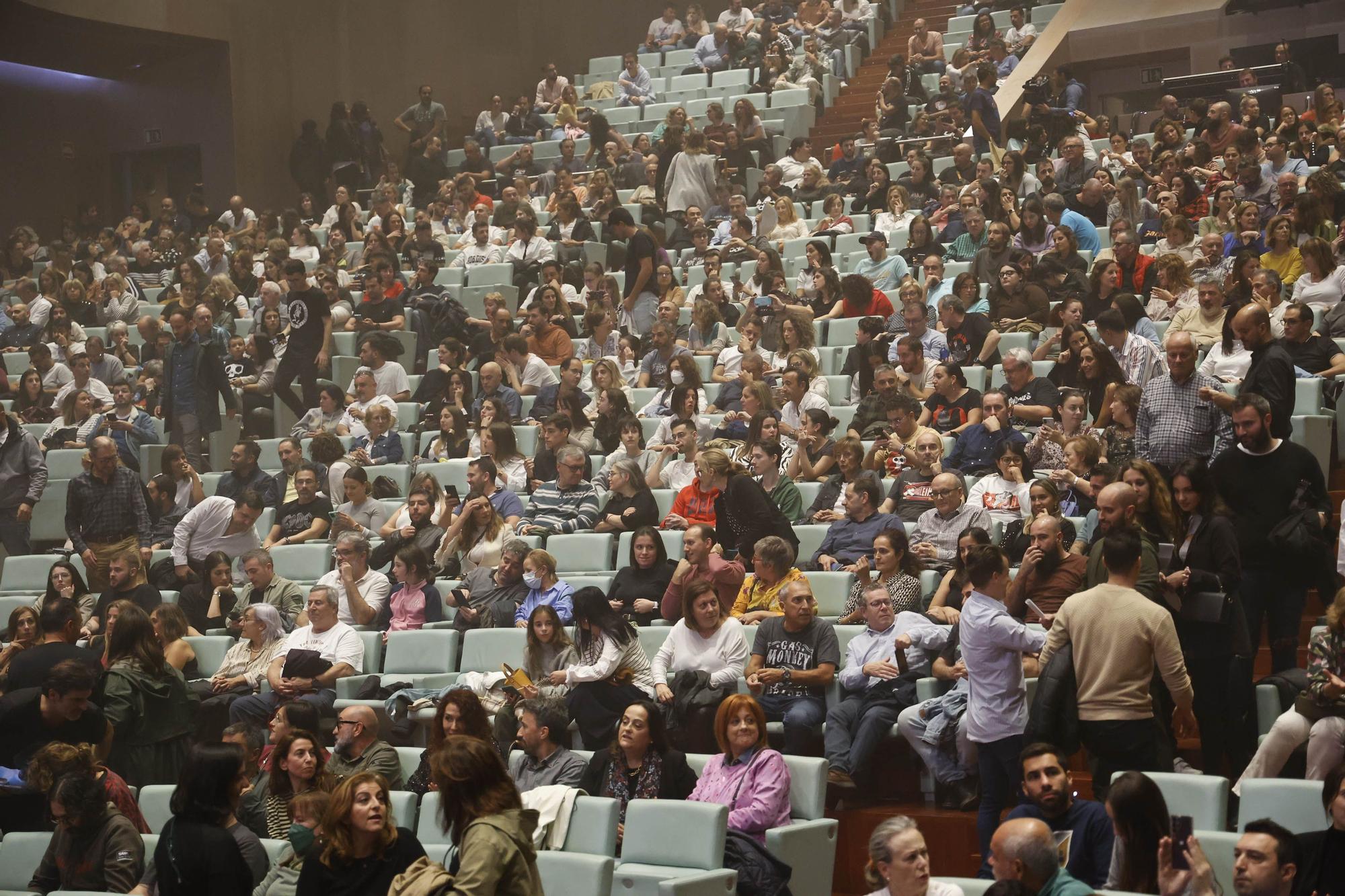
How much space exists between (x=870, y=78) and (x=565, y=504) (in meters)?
8.40

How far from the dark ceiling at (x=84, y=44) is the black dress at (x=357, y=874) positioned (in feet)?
40.2

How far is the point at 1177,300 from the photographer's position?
7.91m

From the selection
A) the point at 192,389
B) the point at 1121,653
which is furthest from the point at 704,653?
the point at 192,389

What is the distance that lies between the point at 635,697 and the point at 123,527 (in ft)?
12.9

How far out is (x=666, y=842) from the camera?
4.77 metres

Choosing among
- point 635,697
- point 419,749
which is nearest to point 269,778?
point 419,749

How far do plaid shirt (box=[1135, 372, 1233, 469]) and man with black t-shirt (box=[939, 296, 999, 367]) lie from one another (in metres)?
2.23

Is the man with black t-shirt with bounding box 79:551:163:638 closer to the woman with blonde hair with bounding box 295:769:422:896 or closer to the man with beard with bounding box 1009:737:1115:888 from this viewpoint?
the woman with blonde hair with bounding box 295:769:422:896

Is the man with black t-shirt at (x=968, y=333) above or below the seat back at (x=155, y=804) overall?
above

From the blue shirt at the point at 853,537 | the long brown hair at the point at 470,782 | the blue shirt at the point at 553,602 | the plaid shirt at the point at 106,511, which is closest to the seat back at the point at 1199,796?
the long brown hair at the point at 470,782

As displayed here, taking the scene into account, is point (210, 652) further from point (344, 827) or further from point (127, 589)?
point (344, 827)

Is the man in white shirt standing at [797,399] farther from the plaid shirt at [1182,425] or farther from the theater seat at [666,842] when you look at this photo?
the theater seat at [666,842]

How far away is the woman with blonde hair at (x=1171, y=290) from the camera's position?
25.7 ft

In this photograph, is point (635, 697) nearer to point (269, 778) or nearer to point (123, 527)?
point (269, 778)
